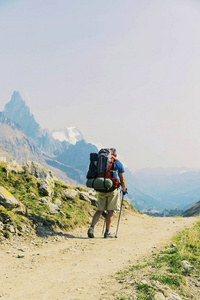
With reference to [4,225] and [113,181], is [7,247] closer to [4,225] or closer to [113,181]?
[4,225]

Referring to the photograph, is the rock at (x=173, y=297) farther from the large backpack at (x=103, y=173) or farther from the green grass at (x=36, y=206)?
→ the green grass at (x=36, y=206)

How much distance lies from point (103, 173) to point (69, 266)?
392 centimetres

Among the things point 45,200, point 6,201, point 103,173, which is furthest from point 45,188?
point 103,173

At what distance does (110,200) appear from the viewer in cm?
927

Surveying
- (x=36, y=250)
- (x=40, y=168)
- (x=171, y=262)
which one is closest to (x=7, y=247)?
(x=36, y=250)

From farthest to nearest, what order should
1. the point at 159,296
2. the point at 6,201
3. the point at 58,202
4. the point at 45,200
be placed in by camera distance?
the point at 58,202 < the point at 45,200 < the point at 6,201 < the point at 159,296

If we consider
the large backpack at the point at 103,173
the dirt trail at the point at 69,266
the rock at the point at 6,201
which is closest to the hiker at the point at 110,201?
the large backpack at the point at 103,173

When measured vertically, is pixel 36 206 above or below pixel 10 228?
above

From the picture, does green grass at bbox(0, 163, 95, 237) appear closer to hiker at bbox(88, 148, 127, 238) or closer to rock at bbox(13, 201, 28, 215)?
rock at bbox(13, 201, 28, 215)

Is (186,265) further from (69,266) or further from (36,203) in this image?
(36,203)

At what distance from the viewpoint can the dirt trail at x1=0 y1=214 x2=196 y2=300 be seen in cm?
424

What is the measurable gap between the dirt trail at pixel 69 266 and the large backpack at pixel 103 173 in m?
2.23

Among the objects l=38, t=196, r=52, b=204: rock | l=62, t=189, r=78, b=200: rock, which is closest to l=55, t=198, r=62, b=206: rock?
l=38, t=196, r=52, b=204: rock

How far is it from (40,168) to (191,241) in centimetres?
1013
